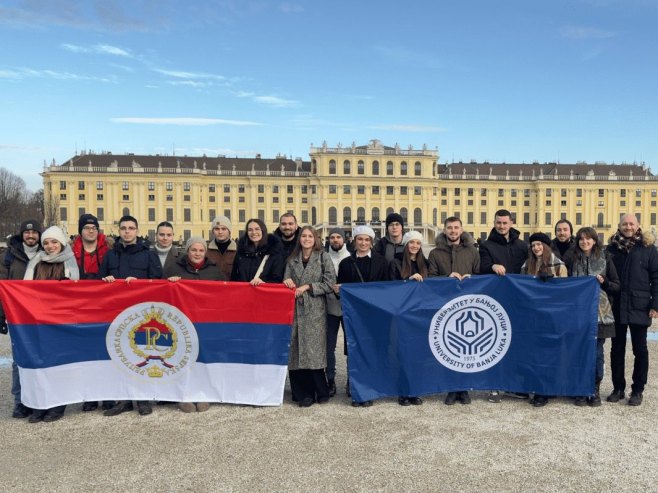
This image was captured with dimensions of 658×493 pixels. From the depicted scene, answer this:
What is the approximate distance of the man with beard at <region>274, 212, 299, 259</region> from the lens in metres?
5.49

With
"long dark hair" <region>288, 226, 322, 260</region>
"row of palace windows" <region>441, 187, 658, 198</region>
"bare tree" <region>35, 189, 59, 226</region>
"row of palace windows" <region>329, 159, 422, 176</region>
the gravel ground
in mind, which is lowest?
the gravel ground

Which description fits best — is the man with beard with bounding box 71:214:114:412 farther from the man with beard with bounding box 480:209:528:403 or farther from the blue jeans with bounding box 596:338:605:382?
the blue jeans with bounding box 596:338:605:382

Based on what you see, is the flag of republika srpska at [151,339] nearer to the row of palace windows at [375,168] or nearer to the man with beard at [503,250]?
the man with beard at [503,250]

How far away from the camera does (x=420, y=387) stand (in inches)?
202

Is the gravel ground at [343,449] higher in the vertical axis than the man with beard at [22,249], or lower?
lower

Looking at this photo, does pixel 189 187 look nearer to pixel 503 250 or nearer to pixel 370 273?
pixel 370 273

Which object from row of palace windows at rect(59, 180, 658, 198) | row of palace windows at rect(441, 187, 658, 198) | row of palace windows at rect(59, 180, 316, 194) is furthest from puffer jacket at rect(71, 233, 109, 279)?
row of palace windows at rect(441, 187, 658, 198)

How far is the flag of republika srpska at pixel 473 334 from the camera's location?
512 cm

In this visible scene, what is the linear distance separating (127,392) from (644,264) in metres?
5.19

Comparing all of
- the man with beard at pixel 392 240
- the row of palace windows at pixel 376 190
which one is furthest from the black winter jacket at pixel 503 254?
the row of palace windows at pixel 376 190

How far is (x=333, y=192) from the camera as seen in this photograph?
243 ft

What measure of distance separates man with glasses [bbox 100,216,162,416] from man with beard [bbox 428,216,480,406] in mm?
2852

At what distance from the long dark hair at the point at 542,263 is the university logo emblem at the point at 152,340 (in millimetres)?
3421

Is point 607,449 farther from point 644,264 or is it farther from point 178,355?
point 178,355
